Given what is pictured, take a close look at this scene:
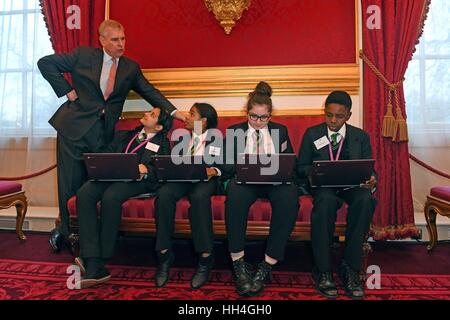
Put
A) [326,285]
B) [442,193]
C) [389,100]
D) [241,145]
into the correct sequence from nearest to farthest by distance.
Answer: [326,285], [241,145], [442,193], [389,100]

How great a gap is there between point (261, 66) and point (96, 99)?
1.47 meters

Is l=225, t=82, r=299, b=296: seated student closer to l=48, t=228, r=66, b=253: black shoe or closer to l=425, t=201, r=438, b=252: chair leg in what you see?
l=425, t=201, r=438, b=252: chair leg

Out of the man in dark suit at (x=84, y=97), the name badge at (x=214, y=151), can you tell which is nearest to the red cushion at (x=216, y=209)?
the name badge at (x=214, y=151)

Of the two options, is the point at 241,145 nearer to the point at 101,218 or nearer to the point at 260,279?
the point at 260,279

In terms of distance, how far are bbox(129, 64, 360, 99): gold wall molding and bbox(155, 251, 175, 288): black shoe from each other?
64.3 inches

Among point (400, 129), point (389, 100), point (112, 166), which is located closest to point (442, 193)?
point (400, 129)

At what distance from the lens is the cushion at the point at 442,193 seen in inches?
119

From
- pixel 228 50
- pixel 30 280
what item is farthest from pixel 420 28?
pixel 30 280

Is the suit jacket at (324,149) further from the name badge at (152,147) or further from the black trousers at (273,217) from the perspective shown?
the name badge at (152,147)

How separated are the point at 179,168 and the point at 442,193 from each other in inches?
81.4

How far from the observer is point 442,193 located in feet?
10.1

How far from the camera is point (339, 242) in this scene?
3.39 meters

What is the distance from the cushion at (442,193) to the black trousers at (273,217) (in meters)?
1.33

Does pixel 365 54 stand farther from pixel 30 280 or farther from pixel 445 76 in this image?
pixel 30 280
